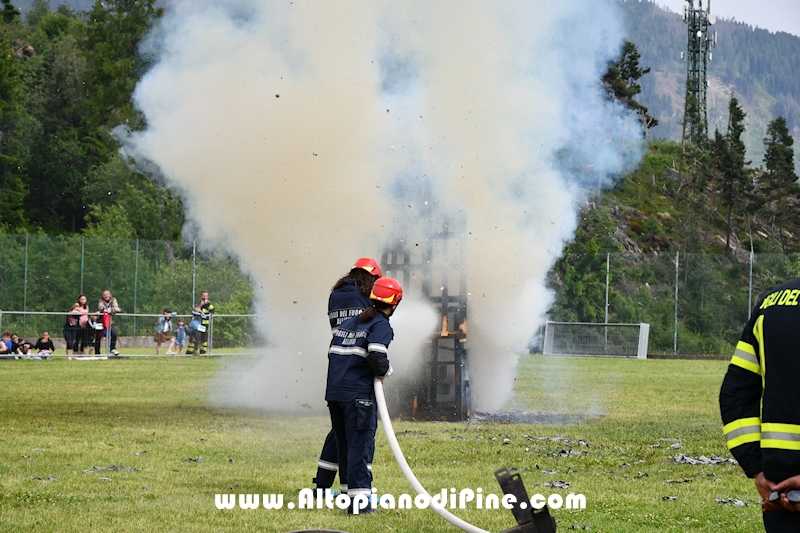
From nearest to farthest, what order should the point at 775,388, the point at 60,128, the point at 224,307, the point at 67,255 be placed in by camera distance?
the point at 775,388 < the point at 67,255 < the point at 224,307 < the point at 60,128

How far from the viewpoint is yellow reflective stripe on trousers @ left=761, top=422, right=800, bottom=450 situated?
3801 millimetres

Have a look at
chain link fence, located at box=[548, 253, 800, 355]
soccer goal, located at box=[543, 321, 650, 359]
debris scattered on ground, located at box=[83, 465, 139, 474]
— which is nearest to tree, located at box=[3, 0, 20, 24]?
chain link fence, located at box=[548, 253, 800, 355]

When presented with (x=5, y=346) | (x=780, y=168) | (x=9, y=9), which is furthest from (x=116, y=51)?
(x=780, y=168)

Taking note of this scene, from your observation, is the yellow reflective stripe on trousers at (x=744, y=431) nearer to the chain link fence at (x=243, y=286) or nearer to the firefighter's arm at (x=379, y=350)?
the firefighter's arm at (x=379, y=350)

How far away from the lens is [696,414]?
15.0 metres

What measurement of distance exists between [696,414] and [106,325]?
18510 mm

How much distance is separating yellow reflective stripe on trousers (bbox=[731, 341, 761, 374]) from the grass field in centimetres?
322

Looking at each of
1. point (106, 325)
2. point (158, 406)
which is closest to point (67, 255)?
point (106, 325)

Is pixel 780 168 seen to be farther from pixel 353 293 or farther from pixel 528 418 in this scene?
pixel 353 293

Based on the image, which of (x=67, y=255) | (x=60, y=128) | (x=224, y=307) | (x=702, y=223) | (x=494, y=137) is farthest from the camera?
(x=702, y=223)

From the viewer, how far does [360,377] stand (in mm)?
7496

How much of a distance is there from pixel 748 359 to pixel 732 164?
51955 mm

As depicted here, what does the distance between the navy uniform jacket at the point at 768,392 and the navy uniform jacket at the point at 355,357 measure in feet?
11.6

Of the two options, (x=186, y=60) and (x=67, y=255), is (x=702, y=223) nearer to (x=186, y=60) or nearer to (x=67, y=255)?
(x=67, y=255)
